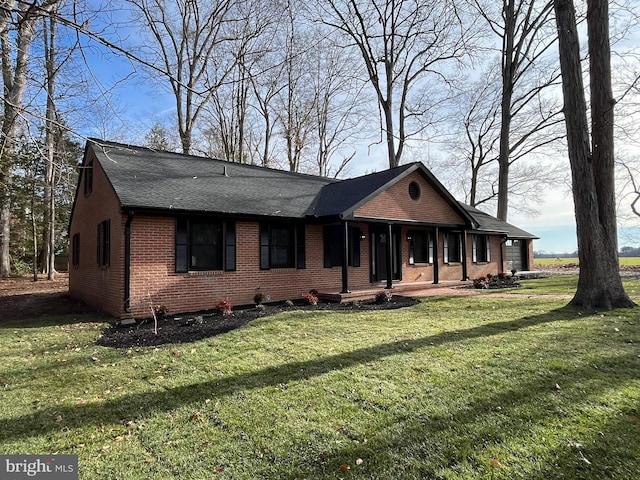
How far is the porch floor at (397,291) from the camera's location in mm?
11547

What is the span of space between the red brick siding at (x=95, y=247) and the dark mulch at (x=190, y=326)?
1.35m

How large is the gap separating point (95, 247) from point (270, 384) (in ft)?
32.3

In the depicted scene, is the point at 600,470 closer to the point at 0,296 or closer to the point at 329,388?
the point at 329,388

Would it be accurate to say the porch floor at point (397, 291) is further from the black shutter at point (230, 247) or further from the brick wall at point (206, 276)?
the black shutter at point (230, 247)

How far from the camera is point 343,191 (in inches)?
554

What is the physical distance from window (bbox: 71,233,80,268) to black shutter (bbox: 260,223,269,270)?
310 inches

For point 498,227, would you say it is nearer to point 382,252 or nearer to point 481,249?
point 481,249

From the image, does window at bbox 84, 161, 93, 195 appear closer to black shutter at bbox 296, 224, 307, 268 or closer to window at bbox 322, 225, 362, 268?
black shutter at bbox 296, 224, 307, 268

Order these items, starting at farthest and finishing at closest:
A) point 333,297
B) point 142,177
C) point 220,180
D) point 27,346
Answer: point 220,180
point 333,297
point 142,177
point 27,346

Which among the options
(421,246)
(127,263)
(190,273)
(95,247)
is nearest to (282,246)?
(190,273)

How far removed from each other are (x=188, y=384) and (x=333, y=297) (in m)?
7.32

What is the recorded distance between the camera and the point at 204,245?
10.1 m

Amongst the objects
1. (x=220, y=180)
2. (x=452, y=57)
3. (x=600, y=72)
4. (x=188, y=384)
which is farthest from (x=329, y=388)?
(x=452, y=57)

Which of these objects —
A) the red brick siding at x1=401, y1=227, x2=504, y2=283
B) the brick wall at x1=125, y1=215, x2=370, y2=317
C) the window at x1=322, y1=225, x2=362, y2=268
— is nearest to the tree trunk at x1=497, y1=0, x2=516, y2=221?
the red brick siding at x1=401, y1=227, x2=504, y2=283
